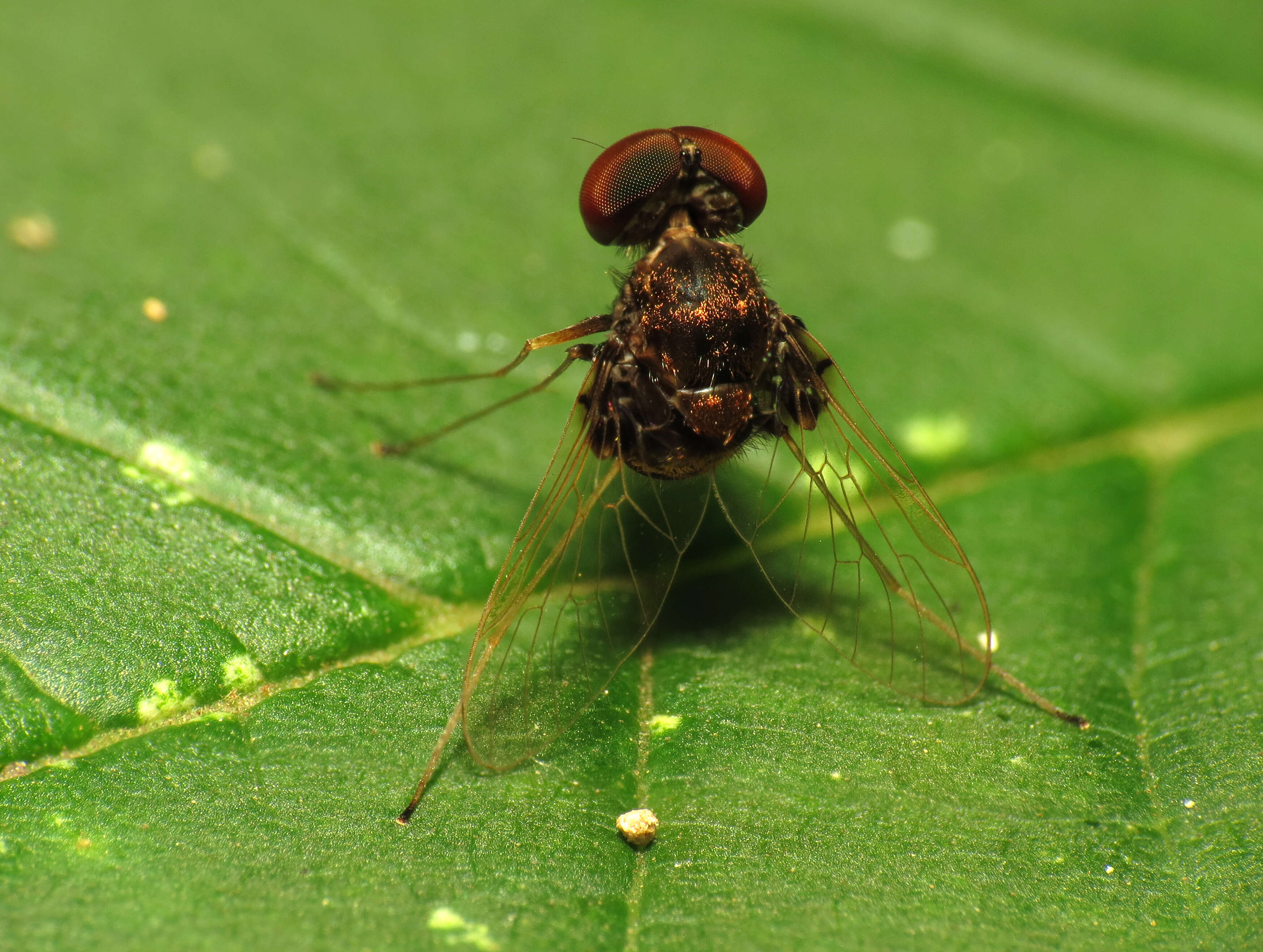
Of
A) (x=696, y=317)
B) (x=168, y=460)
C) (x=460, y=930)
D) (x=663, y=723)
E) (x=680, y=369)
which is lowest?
(x=460, y=930)

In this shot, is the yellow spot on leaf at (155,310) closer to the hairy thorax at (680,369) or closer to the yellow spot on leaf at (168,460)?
the yellow spot on leaf at (168,460)

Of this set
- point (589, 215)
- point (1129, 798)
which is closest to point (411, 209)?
point (589, 215)

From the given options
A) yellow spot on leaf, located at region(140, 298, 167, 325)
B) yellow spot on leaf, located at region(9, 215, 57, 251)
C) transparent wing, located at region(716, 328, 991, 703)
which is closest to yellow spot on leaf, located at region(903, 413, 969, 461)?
transparent wing, located at region(716, 328, 991, 703)

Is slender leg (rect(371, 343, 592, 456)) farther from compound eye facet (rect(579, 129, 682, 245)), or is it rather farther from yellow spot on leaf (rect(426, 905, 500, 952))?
yellow spot on leaf (rect(426, 905, 500, 952))

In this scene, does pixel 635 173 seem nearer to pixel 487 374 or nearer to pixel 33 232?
pixel 487 374

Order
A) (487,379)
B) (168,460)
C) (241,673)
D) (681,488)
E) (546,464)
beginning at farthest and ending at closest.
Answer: (487,379) < (546,464) < (168,460) < (681,488) < (241,673)

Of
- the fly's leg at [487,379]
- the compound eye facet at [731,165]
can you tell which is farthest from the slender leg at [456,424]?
the compound eye facet at [731,165]

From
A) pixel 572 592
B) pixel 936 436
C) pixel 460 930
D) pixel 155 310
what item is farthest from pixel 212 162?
pixel 460 930
